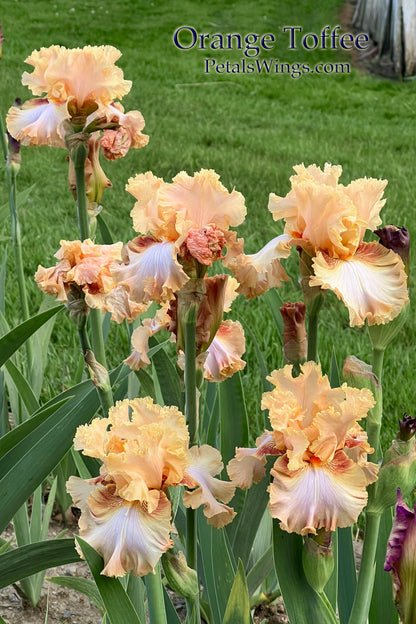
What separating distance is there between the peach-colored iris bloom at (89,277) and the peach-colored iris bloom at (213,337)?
47mm

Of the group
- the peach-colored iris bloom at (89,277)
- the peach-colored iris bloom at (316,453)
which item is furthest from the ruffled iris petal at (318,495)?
the peach-colored iris bloom at (89,277)

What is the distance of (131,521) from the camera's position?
70 cm

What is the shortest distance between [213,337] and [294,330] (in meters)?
0.15

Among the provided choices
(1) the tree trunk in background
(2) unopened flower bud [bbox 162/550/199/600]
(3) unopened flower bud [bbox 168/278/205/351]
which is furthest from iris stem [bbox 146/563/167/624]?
(1) the tree trunk in background

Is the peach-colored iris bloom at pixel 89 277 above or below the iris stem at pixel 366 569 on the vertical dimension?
above

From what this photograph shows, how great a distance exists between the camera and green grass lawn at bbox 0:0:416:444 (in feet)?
8.41

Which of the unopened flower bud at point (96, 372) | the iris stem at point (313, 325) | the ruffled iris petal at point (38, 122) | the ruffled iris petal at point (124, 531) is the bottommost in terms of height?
the ruffled iris petal at point (124, 531)

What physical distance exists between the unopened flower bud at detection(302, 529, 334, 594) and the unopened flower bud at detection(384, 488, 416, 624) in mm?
56

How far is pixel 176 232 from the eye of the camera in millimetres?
805

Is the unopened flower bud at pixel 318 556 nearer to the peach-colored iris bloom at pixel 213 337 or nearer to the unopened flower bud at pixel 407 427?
the unopened flower bud at pixel 407 427

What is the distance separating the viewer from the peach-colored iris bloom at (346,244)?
2.52ft

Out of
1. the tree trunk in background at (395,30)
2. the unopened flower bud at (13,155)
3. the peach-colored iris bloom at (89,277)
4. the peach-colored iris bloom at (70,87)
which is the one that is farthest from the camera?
the tree trunk in background at (395,30)

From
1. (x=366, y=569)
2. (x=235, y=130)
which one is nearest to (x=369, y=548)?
(x=366, y=569)

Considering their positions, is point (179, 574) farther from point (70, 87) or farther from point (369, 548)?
point (70, 87)
